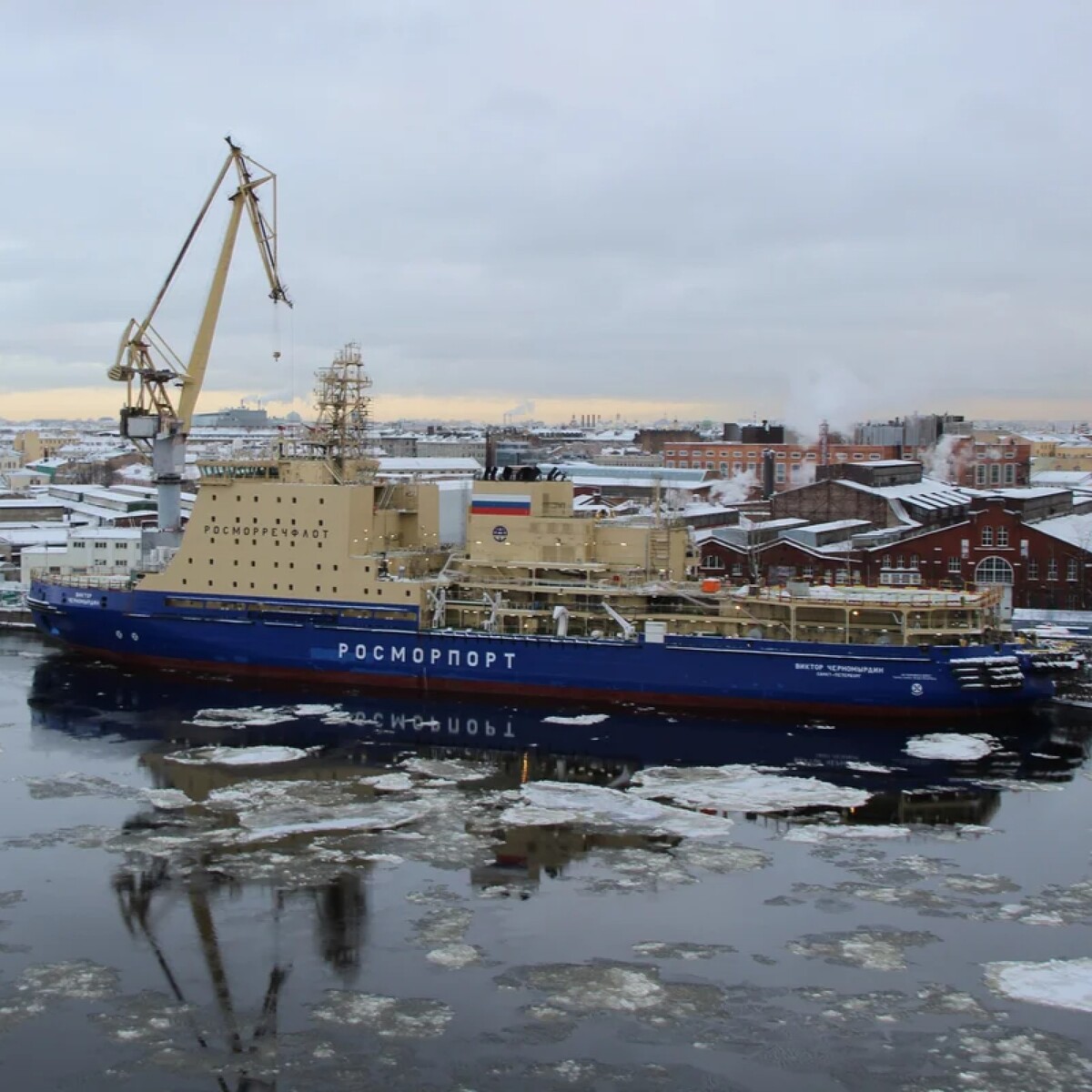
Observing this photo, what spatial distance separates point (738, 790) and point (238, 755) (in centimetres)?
968

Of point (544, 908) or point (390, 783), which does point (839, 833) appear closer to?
point (544, 908)

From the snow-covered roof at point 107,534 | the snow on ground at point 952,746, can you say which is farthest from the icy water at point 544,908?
the snow-covered roof at point 107,534

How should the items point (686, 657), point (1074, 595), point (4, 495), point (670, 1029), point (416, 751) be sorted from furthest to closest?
point (4, 495)
point (1074, 595)
point (686, 657)
point (416, 751)
point (670, 1029)

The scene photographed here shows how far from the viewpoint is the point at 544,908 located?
1672 centimetres

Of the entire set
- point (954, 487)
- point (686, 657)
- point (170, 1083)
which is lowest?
point (170, 1083)

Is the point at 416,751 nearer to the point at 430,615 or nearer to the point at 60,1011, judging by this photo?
the point at 430,615

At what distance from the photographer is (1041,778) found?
23234 millimetres

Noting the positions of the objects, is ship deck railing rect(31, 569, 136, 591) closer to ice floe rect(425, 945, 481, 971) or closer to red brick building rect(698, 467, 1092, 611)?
red brick building rect(698, 467, 1092, 611)

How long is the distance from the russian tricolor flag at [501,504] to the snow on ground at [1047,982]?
18291 millimetres

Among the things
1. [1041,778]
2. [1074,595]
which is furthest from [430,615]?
[1074,595]

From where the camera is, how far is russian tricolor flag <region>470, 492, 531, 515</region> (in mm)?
31266

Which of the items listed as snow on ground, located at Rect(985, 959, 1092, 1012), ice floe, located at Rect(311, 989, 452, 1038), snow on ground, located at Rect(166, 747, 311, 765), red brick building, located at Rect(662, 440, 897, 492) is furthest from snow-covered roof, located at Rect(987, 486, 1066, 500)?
ice floe, located at Rect(311, 989, 452, 1038)

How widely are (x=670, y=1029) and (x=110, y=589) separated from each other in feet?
79.6

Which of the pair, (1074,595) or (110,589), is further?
(1074,595)
